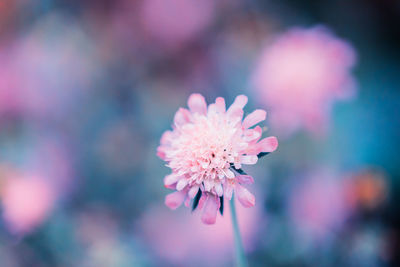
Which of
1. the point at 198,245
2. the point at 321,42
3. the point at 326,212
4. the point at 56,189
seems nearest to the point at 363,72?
the point at 321,42

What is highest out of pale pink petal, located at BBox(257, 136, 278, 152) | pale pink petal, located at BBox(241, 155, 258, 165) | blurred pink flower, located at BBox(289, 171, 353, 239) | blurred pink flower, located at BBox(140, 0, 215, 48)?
blurred pink flower, located at BBox(140, 0, 215, 48)

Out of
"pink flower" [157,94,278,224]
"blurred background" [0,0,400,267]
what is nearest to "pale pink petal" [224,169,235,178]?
"pink flower" [157,94,278,224]

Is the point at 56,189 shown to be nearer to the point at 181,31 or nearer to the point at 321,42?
the point at 181,31

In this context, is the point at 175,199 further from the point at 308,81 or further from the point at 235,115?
the point at 308,81

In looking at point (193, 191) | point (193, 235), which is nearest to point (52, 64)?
point (193, 235)

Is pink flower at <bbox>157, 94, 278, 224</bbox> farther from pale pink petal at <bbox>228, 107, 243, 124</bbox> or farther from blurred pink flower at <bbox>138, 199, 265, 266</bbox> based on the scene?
blurred pink flower at <bbox>138, 199, 265, 266</bbox>

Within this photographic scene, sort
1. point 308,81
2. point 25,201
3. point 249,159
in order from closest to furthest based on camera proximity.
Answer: point 249,159 < point 308,81 < point 25,201

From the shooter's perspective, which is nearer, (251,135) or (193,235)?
(251,135)
